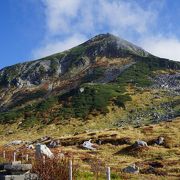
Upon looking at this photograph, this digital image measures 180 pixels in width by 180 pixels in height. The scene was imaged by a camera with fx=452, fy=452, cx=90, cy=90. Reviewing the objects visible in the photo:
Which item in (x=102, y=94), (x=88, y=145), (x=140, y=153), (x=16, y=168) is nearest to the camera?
(x=16, y=168)

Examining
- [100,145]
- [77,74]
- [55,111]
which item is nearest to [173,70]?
[77,74]

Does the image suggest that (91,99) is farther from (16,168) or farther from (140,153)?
(16,168)

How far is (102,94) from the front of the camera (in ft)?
406

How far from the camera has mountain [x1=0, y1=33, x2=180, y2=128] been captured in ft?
352

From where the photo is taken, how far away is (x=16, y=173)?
685 inches

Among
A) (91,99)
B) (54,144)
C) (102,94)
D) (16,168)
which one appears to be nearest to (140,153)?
(54,144)

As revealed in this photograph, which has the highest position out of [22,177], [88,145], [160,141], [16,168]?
[160,141]

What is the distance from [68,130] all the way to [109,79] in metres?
65.9

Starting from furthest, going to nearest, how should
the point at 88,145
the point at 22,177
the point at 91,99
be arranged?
the point at 91,99
the point at 88,145
the point at 22,177

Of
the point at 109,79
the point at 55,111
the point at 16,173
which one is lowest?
the point at 16,173

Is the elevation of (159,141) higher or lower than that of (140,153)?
higher

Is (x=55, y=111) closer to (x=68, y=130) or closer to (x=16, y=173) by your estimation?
(x=68, y=130)

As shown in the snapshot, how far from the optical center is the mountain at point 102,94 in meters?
107

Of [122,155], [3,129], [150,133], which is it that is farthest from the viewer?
[3,129]
